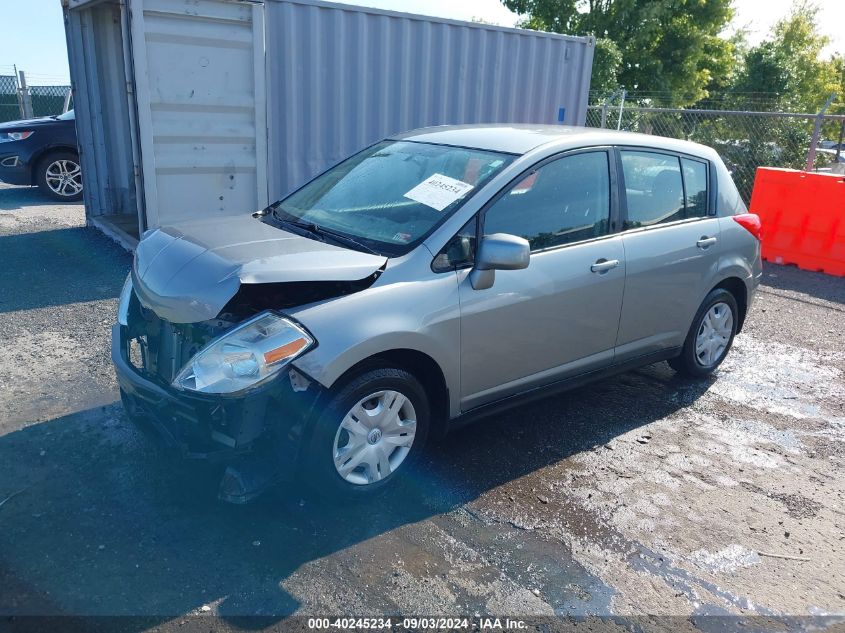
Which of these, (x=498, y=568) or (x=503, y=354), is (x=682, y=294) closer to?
(x=503, y=354)

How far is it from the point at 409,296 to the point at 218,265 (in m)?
0.88

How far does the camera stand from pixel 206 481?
359cm

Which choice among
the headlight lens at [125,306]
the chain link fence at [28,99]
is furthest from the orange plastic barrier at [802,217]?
the chain link fence at [28,99]

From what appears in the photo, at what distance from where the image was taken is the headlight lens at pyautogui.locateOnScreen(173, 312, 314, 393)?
3020mm

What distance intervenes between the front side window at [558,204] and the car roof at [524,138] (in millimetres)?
111

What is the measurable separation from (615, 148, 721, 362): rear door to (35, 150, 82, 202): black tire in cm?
986

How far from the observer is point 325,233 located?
12.5ft

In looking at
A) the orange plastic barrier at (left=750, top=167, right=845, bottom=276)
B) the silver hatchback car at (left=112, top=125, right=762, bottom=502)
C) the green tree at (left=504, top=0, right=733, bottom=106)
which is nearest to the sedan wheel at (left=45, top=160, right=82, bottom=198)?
the silver hatchback car at (left=112, top=125, right=762, bottom=502)

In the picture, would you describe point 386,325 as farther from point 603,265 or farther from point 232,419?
point 603,265

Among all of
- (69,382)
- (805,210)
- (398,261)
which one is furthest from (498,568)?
(805,210)

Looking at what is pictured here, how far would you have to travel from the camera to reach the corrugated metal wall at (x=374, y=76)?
7.51 metres

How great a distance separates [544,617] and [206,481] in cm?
179

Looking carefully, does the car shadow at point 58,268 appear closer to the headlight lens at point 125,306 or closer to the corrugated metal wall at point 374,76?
the corrugated metal wall at point 374,76

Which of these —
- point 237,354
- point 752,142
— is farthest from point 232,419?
point 752,142
